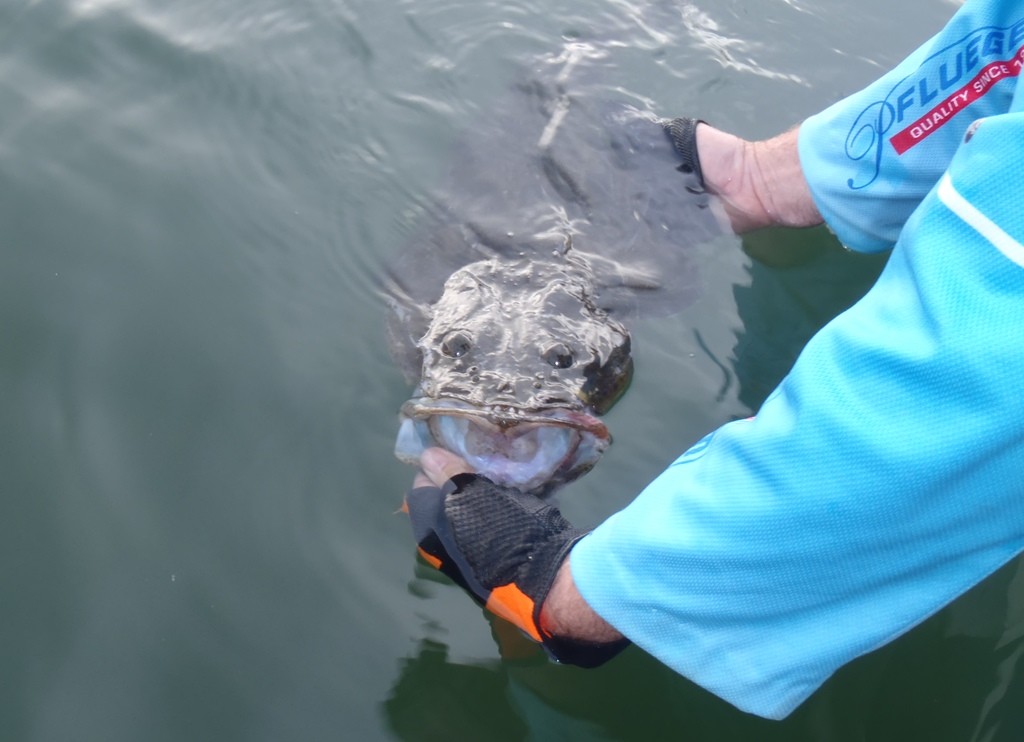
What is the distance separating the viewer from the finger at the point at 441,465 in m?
2.77

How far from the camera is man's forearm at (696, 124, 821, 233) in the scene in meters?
3.94

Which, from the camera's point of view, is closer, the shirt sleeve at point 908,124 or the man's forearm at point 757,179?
the shirt sleeve at point 908,124

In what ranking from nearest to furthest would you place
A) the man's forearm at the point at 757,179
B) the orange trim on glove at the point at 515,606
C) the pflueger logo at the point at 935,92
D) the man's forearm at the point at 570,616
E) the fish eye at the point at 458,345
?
the man's forearm at the point at 570,616, the orange trim on glove at the point at 515,606, the pflueger logo at the point at 935,92, the fish eye at the point at 458,345, the man's forearm at the point at 757,179

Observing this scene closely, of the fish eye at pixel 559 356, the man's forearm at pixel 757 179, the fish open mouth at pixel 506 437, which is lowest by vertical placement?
the fish open mouth at pixel 506 437

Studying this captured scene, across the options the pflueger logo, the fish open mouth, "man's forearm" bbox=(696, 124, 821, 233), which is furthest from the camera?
"man's forearm" bbox=(696, 124, 821, 233)

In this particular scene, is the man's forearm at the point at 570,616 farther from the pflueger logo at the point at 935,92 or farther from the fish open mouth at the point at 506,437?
the pflueger logo at the point at 935,92

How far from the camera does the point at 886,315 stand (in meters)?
1.79

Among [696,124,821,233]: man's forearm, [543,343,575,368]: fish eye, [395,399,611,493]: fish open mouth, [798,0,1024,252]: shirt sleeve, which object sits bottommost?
[395,399,611,493]: fish open mouth

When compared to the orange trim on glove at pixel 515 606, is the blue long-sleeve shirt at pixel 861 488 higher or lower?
higher

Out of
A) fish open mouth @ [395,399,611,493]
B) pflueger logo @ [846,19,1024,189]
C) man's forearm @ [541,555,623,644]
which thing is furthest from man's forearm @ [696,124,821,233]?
man's forearm @ [541,555,623,644]

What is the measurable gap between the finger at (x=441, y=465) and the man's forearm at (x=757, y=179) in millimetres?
2126

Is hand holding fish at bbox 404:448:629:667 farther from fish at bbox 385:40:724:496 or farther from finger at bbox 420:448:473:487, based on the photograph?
fish at bbox 385:40:724:496

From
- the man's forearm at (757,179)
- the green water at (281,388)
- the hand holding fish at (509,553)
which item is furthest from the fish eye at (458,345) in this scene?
the man's forearm at (757,179)

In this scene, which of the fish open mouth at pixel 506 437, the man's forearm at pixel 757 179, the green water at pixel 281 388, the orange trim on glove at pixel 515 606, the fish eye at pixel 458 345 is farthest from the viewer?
the man's forearm at pixel 757 179
